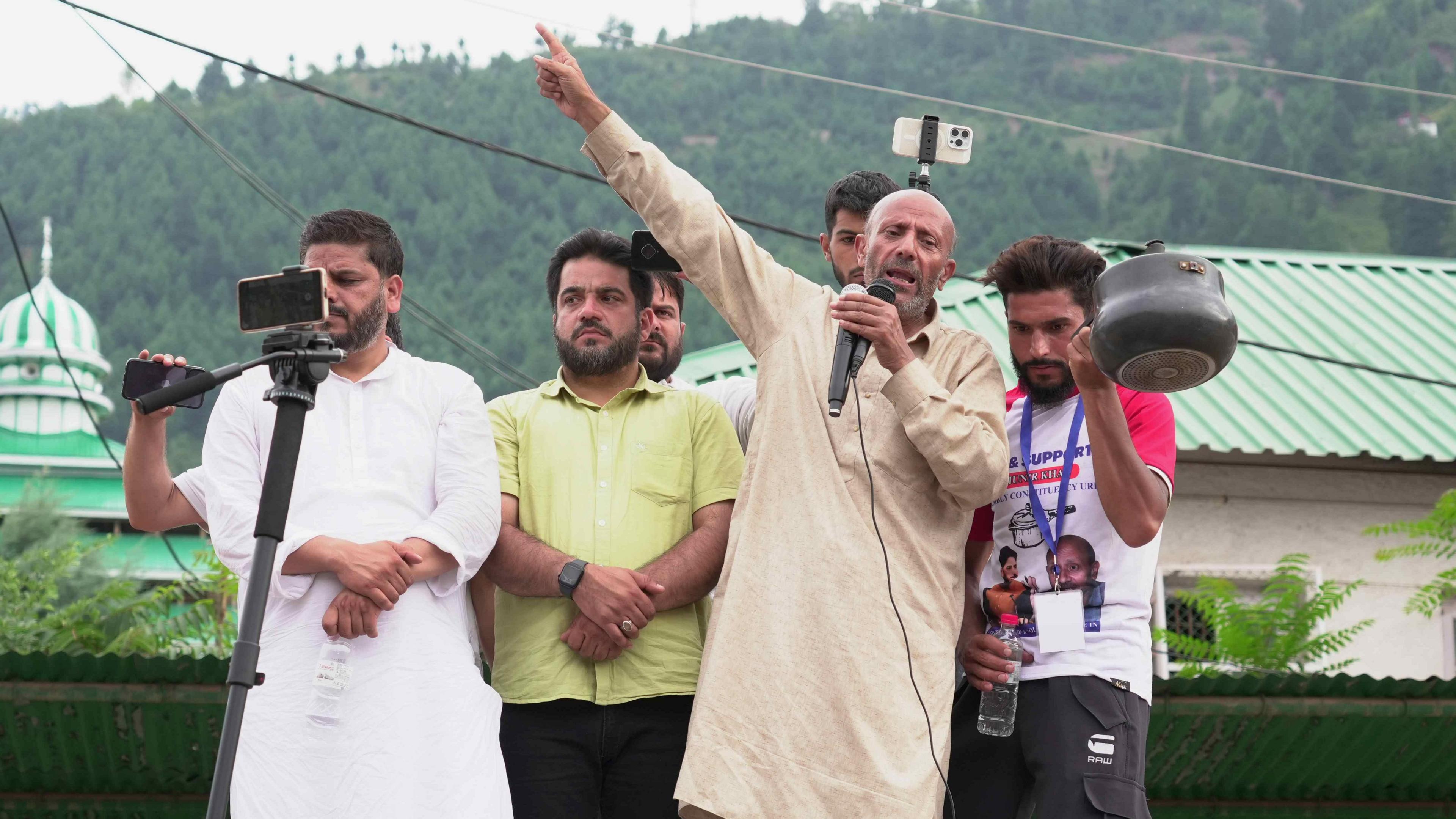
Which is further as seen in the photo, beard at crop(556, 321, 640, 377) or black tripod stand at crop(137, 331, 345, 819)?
beard at crop(556, 321, 640, 377)

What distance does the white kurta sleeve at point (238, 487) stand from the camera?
3.57 meters

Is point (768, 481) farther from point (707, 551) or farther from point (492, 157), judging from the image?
point (492, 157)

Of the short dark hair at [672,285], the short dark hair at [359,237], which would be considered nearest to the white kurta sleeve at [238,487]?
the short dark hair at [359,237]

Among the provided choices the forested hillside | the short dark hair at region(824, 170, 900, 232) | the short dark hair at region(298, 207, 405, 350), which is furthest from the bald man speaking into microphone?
the forested hillside

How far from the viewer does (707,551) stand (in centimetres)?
398

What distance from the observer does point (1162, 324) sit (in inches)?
129

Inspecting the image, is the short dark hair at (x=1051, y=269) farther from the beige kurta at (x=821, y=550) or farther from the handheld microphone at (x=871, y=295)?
the handheld microphone at (x=871, y=295)

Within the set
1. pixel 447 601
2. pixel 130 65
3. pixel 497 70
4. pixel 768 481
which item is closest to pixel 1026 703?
pixel 768 481

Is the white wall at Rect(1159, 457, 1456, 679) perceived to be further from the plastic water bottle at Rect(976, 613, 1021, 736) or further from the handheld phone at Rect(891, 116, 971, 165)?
the plastic water bottle at Rect(976, 613, 1021, 736)

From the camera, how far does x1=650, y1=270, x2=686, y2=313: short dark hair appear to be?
5.07 meters

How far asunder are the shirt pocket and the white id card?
1012mm

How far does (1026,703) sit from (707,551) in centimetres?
90

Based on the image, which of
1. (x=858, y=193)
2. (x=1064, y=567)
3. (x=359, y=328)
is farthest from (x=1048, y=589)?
(x=359, y=328)

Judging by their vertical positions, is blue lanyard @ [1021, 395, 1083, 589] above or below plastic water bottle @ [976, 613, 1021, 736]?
above
